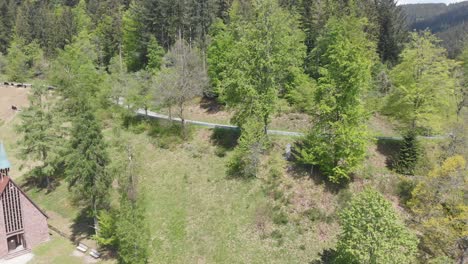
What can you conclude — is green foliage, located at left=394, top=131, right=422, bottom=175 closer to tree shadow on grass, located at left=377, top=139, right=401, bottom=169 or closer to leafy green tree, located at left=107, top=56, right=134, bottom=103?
tree shadow on grass, located at left=377, top=139, right=401, bottom=169

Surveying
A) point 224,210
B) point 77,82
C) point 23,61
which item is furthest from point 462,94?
point 23,61

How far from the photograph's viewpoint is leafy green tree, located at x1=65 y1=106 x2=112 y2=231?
110ft

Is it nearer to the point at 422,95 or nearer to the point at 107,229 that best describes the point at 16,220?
the point at 107,229

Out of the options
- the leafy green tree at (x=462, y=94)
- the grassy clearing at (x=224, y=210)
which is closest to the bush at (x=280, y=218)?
the grassy clearing at (x=224, y=210)

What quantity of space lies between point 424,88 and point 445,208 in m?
13.7

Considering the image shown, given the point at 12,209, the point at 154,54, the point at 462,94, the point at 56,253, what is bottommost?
the point at 56,253

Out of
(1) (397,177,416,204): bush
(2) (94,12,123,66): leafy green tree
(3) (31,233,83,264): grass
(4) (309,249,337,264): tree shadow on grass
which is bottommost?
(3) (31,233,83,264): grass

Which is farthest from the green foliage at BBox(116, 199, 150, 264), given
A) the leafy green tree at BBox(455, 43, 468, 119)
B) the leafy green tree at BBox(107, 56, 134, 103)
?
the leafy green tree at BBox(455, 43, 468, 119)

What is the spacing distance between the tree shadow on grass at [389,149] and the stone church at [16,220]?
35771 mm

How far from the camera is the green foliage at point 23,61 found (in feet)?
280

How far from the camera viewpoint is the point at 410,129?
125 ft

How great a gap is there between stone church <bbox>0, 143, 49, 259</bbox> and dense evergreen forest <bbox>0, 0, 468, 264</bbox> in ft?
14.5

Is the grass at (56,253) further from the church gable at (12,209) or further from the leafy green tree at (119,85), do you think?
the leafy green tree at (119,85)

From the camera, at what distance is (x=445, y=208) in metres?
29.5
